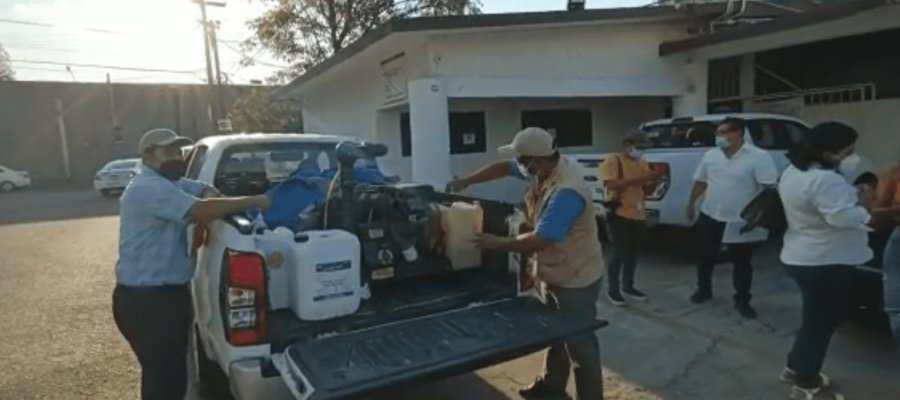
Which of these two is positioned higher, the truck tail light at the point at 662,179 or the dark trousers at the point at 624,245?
the truck tail light at the point at 662,179

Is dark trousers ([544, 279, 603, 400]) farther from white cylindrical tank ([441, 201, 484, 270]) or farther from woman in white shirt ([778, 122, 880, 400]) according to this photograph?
woman in white shirt ([778, 122, 880, 400])

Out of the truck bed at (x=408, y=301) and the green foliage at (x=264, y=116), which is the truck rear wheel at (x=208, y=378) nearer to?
Result: the truck bed at (x=408, y=301)

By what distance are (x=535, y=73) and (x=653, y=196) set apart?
11.9 ft

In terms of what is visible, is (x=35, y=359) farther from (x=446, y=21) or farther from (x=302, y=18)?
(x=302, y=18)

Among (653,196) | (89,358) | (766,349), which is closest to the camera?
(766,349)

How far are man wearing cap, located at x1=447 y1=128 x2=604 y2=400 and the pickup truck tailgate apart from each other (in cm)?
16

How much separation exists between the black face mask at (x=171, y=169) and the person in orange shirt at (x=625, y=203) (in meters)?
3.75

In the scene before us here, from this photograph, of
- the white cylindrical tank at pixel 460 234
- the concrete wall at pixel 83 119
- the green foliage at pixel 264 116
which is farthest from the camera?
the concrete wall at pixel 83 119

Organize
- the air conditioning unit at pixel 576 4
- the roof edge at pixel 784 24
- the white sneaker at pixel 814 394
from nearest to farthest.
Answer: the white sneaker at pixel 814 394 < the roof edge at pixel 784 24 < the air conditioning unit at pixel 576 4

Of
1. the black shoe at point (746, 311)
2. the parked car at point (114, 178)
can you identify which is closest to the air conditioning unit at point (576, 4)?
the black shoe at point (746, 311)

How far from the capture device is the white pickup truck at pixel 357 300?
282 centimetres

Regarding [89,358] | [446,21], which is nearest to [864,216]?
[89,358]

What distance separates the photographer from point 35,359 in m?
4.90

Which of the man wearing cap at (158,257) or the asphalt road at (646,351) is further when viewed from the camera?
the asphalt road at (646,351)
